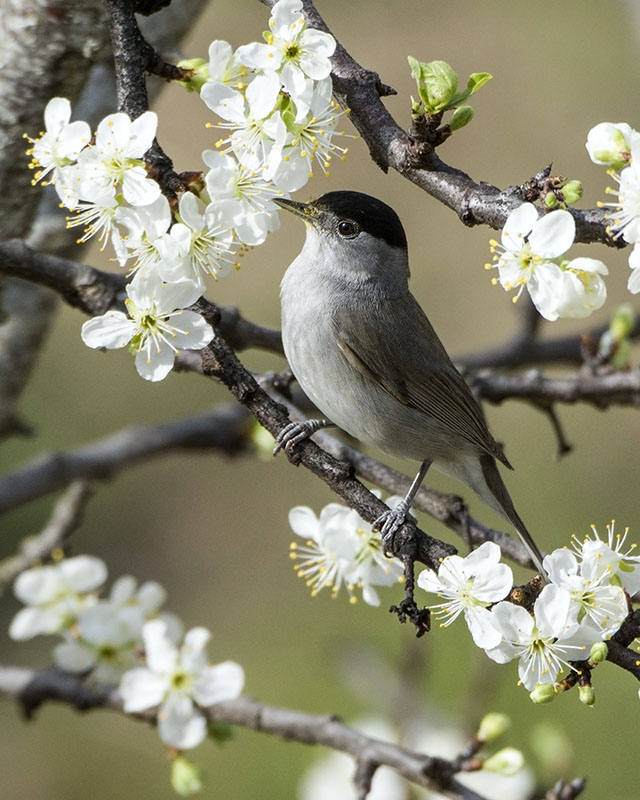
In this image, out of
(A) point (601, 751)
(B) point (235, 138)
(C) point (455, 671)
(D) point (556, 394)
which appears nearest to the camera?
(B) point (235, 138)

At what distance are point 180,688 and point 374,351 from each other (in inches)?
42.9

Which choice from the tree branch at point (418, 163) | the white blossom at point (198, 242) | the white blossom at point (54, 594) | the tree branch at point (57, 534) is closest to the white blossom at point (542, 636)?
the tree branch at point (418, 163)

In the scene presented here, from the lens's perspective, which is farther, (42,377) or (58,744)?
(42,377)

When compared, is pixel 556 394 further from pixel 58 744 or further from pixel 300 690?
pixel 58 744

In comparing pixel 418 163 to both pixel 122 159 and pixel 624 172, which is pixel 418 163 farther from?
pixel 122 159

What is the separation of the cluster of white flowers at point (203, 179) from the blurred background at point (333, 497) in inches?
57.0

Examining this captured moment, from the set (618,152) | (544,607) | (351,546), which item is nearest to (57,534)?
(351,546)

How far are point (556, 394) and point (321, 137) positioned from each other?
1.56m

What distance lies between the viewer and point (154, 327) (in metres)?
1.88

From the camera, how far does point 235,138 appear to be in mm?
1909

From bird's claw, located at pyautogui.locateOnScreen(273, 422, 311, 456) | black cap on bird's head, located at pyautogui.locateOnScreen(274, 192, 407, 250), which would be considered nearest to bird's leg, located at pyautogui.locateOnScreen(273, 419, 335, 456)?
bird's claw, located at pyautogui.locateOnScreen(273, 422, 311, 456)

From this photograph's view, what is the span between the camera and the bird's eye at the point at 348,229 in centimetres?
290

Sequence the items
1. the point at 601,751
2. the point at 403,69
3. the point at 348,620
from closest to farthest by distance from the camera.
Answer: the point at 601,751
the point at 348,620
the point at 403,69

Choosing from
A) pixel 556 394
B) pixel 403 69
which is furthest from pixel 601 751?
pixel 403 69
